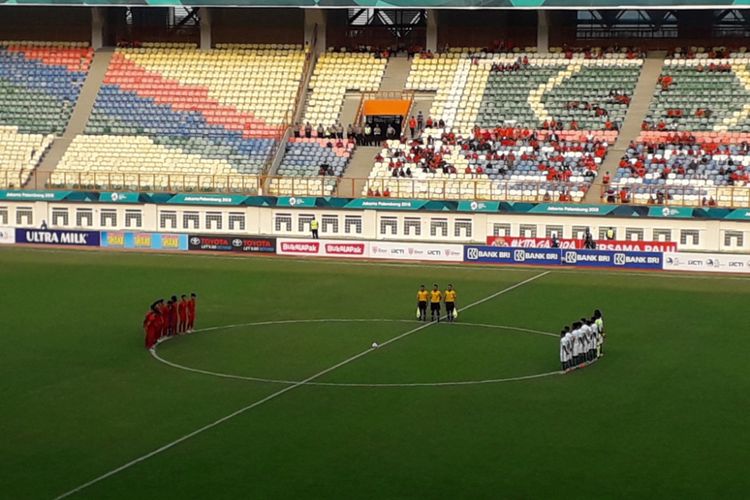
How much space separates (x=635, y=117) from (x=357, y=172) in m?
13.6

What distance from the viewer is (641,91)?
6756cm

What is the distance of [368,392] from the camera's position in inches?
1276

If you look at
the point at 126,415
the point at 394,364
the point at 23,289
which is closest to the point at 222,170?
the point at 23,289

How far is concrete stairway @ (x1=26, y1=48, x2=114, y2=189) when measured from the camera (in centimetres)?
6775

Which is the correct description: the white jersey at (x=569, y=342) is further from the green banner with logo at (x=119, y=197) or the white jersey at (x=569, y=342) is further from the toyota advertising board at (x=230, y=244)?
the green banner with logo at (x=119, y=197)

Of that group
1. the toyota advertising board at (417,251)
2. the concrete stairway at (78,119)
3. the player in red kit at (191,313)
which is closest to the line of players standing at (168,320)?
the player in red kit at (191,313)

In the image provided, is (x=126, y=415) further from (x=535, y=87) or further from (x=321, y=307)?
(x=535, y=87)

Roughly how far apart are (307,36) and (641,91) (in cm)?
1833

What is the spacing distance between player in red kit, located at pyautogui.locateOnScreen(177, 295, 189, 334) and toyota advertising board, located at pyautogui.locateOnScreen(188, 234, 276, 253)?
18691 mm

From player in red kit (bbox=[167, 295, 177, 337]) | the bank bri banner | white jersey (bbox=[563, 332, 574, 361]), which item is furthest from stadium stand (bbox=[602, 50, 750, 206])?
player in red kit (bbox=[167, 295, 177, 337])

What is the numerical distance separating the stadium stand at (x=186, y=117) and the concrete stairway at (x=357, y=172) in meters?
4.22

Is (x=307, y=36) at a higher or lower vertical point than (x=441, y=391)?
higher

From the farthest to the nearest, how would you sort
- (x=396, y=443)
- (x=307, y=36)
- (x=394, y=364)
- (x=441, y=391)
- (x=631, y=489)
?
(x=307, y=36)
(x=394, y=364)
(x=441, y=391)
(x=396, y=443)
(x=631, y=489)

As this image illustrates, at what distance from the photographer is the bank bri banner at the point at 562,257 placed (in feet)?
179
